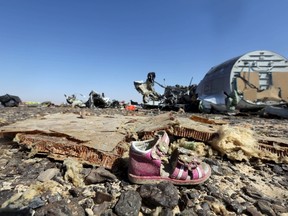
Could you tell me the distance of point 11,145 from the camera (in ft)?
10.1

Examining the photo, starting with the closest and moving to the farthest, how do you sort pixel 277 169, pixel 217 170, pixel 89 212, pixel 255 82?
pixel 89 212, pixel 217 170, pixel 277 169, pixel 255 82

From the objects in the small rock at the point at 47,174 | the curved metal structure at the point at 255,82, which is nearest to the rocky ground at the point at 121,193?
the small rock at the point at 47,174

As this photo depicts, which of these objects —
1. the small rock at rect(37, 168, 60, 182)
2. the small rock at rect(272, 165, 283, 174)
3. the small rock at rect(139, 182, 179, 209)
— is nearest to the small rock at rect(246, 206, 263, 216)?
the small rock at rect(139, 182, 179, 209)

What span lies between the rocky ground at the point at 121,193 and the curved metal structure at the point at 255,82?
401 inches

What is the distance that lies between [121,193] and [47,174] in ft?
2.91

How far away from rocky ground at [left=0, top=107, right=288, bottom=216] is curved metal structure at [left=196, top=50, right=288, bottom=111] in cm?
1017

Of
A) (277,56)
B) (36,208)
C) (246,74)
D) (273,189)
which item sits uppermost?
(277,56)

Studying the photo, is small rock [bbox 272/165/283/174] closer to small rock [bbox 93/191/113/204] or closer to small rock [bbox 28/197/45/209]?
small rock [bbox 93/191/113/204]

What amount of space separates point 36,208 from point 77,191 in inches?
14.4

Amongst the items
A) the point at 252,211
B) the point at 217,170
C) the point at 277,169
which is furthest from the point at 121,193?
the point at 277,169

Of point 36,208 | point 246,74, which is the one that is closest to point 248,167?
point 36,208

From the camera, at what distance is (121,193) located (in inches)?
76.5

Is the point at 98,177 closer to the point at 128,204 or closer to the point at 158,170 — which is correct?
the point at 128,204

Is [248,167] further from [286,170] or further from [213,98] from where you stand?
[213,98]
